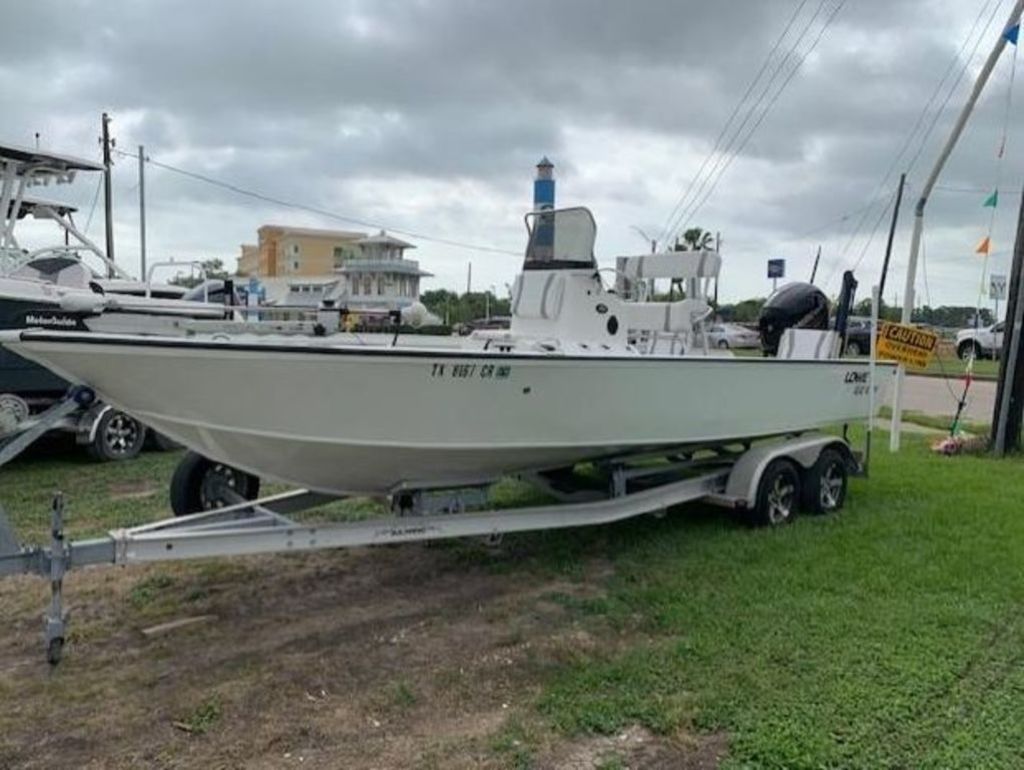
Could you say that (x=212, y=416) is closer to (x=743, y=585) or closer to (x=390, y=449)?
(x=390, y=449)

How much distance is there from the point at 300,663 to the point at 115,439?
5.91 m

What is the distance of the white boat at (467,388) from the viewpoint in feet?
13.8

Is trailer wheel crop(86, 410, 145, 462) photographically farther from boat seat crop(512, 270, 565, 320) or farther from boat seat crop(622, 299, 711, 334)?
boat seat crop(622, 299, 711, 334)

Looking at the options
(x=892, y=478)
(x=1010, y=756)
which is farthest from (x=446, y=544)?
(x=892, y=478)

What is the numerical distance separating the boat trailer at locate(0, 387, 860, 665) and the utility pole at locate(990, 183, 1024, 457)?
4013mm

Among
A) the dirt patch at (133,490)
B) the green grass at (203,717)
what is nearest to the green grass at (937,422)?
the dirt patch at (133,490)

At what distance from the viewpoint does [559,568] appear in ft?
18.9

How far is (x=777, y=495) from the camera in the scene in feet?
22.1

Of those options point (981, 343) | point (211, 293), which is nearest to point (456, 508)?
point (211, 293)

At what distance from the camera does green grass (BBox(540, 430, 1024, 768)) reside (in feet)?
11.6

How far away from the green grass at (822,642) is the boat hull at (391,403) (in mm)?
964

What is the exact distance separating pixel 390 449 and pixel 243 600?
4.15ft

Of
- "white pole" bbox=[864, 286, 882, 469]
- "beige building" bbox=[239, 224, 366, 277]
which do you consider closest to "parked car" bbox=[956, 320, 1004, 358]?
"white pole" bbox=[864, 286, 882, 469]

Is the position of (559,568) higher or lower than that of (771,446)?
lower
